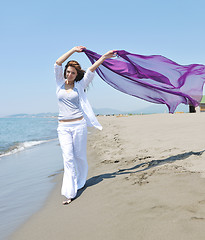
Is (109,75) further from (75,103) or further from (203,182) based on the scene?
(203,182)

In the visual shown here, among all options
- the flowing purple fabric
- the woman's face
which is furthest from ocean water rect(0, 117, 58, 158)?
the woman's face

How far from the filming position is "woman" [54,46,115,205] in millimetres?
3533

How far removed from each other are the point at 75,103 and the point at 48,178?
88.6 inches

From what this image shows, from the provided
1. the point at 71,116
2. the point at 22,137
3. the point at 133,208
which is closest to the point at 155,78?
the point at 71,116

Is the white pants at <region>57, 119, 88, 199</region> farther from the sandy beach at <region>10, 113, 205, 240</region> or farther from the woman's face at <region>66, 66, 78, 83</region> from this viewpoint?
the woman's face at <region>66, 66, 78, 83</region>

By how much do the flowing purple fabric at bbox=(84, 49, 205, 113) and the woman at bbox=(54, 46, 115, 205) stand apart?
138cm

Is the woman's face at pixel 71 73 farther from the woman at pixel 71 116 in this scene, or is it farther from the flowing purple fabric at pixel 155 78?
the flowing purple fabric at pixel 155 78

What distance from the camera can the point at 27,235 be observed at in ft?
8.29

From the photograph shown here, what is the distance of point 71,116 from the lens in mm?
3602

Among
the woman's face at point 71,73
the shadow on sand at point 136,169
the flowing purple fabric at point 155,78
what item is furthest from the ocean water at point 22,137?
the woman's face at point 71,73

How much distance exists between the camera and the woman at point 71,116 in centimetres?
353

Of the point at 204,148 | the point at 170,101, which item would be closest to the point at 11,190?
the point at 170,101

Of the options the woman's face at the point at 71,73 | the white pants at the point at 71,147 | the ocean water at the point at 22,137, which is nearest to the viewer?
the white pants at the point at 71,147

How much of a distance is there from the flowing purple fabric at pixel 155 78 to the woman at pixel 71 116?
1.38 metres
